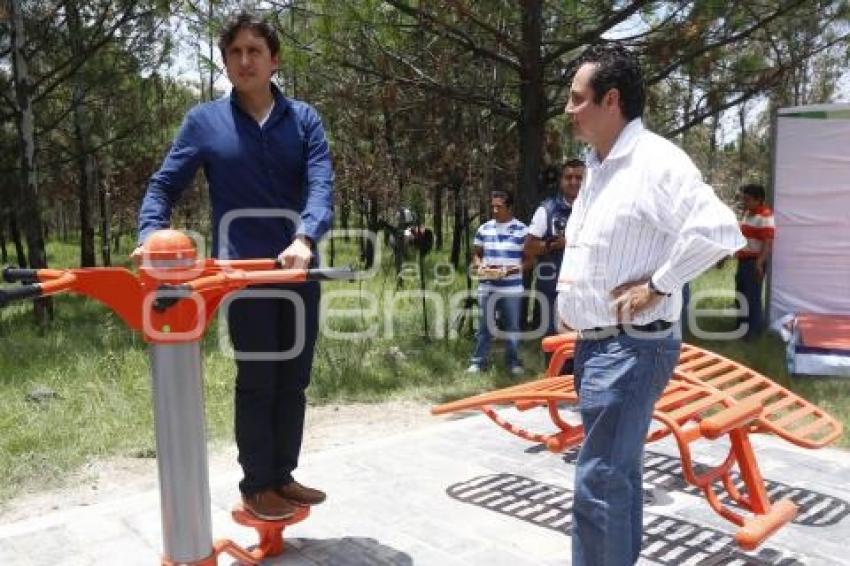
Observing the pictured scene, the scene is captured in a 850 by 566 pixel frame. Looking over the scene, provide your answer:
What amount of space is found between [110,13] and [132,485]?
8145 mm

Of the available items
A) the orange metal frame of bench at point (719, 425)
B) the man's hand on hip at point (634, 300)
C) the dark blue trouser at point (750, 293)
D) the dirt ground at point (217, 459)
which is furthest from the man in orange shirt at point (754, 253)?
the man's hand on hip at point (634, 300)

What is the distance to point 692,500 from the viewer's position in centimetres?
341

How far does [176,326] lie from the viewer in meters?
1.99

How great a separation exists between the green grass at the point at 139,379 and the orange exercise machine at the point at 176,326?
201 cm

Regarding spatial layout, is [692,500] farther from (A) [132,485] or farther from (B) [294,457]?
(A) [132,485]

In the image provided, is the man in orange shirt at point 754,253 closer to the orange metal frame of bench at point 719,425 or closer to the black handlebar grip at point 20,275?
the orange metal frame of bench at point 719,425

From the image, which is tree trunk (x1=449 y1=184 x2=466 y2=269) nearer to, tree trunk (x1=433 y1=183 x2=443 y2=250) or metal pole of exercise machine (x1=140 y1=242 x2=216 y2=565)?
tree trunk (x1=433 y1=183 x2=443 y2=250)

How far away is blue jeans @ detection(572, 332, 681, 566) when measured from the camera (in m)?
2.11

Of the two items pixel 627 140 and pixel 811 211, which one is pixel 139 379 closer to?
pixel 627 140

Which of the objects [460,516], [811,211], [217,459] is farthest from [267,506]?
[811,211]

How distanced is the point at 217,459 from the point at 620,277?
2.63 m

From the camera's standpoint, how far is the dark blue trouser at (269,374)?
2.57 metres

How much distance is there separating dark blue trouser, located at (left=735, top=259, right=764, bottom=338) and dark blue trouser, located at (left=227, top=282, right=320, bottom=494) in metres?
6.08

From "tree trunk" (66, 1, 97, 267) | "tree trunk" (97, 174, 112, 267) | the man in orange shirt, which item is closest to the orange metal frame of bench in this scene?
the man in orange shirt
